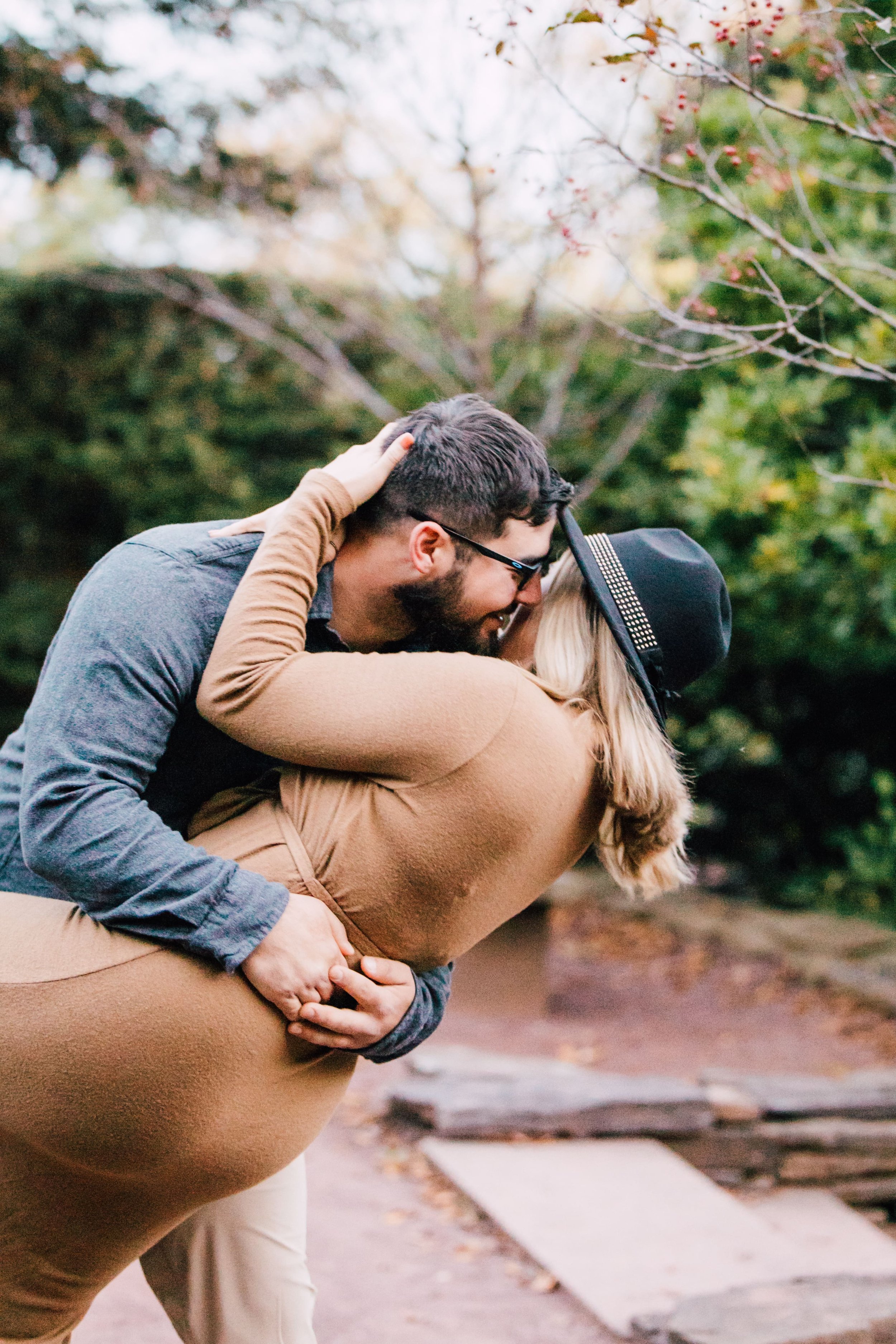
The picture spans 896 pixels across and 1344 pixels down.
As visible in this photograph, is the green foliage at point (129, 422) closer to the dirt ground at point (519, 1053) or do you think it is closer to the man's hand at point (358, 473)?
the dirt ground at point (519, 1053)

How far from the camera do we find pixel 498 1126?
461 cm

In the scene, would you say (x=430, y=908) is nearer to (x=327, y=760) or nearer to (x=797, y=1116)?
(x=327, y=760)

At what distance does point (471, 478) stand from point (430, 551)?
0.50 feet

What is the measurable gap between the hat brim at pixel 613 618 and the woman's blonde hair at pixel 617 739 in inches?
0.6

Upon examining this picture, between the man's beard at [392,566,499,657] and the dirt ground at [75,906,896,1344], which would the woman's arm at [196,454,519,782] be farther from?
the dirt ground at [75,906,896,1344]

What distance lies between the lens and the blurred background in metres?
3.64

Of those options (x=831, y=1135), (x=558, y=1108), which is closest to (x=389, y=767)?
(x=558, y=1108)

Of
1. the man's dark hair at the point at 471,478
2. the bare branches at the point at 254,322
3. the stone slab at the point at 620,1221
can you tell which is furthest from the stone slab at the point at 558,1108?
the bare branches at the point at 254,322

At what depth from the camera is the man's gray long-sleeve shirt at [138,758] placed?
5.63 ft

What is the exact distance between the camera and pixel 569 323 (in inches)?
294

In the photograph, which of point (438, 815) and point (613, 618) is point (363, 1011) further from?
point (613, 618)

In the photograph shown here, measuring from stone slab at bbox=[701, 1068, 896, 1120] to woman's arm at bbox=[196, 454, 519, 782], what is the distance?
362cm

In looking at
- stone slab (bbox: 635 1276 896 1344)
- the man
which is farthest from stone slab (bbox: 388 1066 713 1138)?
the man

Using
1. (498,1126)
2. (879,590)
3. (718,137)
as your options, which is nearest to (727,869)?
(879,590)
